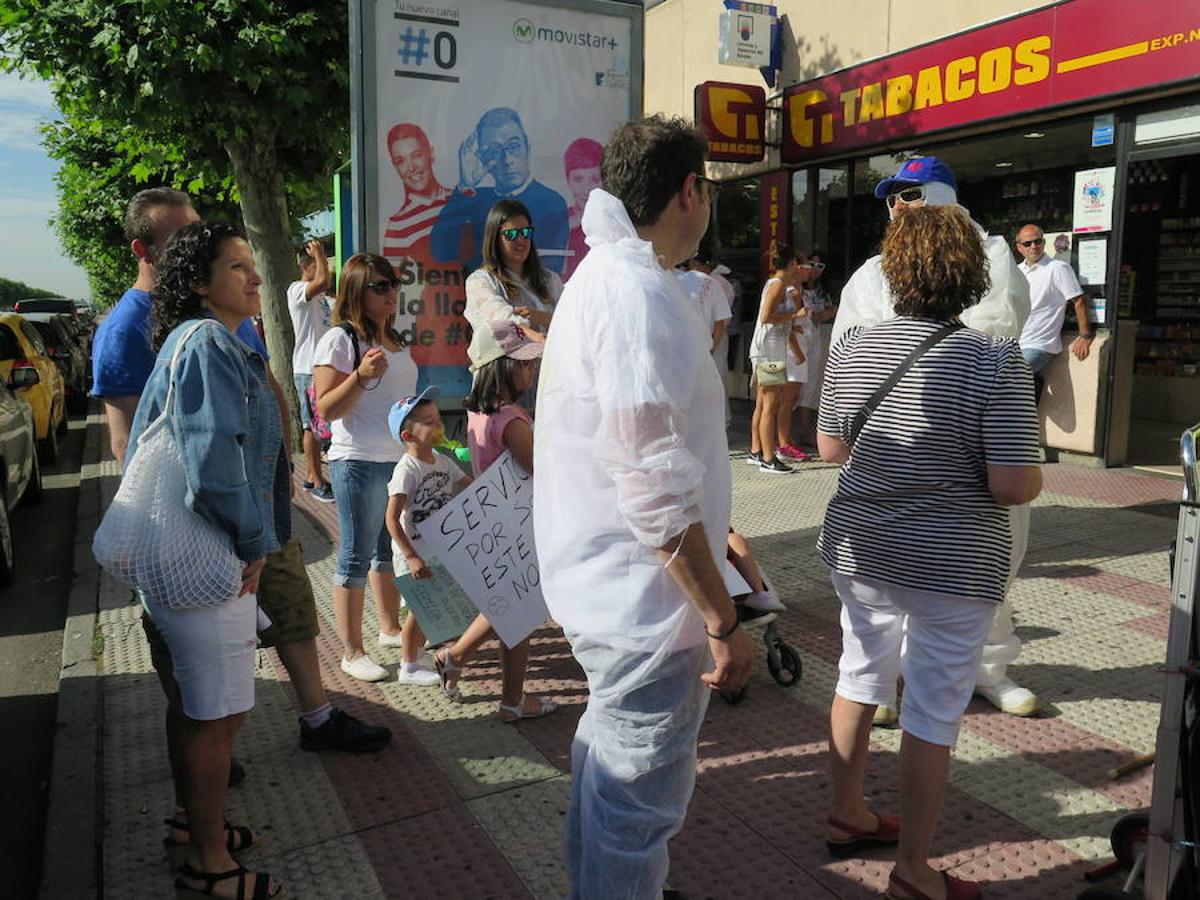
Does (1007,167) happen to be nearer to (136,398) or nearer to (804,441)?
(804,441)

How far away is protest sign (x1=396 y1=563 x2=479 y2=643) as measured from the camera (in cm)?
406

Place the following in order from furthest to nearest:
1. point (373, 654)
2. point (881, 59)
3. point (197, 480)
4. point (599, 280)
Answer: point (881, 59)
point (373, 654)
point (197, 480)
point (599, 280)

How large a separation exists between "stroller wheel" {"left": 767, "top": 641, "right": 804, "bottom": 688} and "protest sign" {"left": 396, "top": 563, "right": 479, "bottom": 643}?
1.26 metres

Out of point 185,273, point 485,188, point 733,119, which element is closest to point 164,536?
point 185,273

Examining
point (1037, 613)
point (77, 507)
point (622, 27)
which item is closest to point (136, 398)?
point (622, 27)

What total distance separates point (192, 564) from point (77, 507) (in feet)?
25.2

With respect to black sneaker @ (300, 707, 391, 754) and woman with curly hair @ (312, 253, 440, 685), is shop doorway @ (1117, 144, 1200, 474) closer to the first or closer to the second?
woman with curly hair @ (312, 253, 440, 685)

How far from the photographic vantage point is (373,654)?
4609 millimetres

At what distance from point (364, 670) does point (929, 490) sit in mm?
2731

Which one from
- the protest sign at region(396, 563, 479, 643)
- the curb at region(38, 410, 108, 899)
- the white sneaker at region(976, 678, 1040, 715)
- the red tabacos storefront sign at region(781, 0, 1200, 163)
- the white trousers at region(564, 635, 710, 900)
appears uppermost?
the red tabacos storefront sign at region(781, 0, 1200, 163)

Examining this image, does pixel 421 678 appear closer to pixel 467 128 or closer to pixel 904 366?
pixel 904 366

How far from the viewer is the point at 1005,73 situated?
338 inches

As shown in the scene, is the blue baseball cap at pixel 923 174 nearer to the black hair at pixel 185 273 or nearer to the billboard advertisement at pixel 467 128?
the billboard advertisement at pixel 467 128

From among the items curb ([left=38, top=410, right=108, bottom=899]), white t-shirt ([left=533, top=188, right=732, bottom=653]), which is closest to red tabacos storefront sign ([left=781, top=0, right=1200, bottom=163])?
white t-shirt ([left=533, top=188, right=732, bottom=653])
